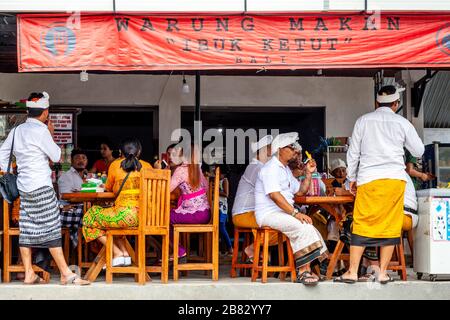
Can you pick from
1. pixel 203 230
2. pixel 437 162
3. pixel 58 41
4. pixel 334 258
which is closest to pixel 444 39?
pixel 334 258

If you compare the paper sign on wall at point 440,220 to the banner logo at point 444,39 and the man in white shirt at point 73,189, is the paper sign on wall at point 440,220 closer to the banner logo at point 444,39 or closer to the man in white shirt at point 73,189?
the banner logo at point 444,39

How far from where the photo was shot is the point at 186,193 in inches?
279

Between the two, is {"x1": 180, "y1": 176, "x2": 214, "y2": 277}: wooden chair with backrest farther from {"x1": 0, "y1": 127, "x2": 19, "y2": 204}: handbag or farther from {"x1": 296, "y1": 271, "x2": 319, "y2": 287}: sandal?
{"x1": 0, "y1": 127, "x2": 19, "y2": 204}: handbag

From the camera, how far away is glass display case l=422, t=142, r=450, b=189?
10.6 metres

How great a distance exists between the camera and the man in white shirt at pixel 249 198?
6965mm

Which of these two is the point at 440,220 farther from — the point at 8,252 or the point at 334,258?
the point at 8,252

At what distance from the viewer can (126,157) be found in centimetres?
678

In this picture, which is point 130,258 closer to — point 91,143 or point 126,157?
point 126,157

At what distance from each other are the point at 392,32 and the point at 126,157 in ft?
8.69

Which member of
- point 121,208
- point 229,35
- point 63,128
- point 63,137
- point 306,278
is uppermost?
point 229,35

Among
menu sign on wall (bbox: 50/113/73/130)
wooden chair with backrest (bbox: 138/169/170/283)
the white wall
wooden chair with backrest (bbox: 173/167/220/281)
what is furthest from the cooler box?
menu sign on wall (bbox: 50/113/73/130)

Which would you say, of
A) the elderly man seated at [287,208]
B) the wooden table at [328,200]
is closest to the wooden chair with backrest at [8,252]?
the elderly man seated at [287,208]

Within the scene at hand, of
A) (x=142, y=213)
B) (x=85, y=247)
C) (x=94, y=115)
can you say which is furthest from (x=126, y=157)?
(x=94, y=115)

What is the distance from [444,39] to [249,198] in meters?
2.32
